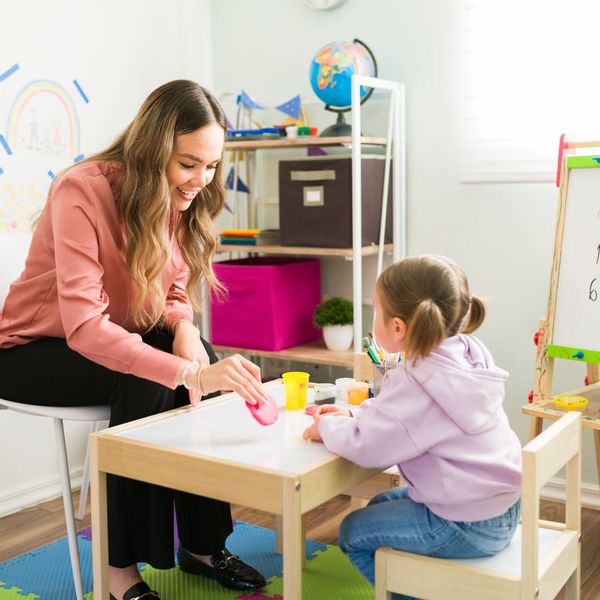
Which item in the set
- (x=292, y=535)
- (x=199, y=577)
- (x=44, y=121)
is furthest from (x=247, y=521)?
(x=44, y=121)

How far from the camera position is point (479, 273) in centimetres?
295

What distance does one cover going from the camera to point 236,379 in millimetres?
1690

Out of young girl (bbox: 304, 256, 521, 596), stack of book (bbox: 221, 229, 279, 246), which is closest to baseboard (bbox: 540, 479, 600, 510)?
stack of book (bbox: 221, 229, 279, 246)

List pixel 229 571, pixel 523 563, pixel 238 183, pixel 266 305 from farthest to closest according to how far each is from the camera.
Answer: pixel 238 183 < pixel 266 305 < pixel 229 571 < pixel 523 563

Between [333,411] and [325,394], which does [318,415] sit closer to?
[333,411]

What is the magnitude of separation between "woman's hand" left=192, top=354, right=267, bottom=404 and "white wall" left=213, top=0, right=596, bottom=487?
140 centimetres

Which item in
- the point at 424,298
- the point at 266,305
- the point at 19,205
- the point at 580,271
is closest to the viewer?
the point at 424,298

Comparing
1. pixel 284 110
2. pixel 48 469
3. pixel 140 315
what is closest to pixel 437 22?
pixel 284 110

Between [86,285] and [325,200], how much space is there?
1.17 m

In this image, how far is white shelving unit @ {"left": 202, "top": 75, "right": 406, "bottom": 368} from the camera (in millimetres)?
2789

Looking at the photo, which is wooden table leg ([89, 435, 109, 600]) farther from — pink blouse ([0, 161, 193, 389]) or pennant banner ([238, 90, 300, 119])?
pennant banner ([238, 90, 300, 119])

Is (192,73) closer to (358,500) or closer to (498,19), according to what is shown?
(498,19)

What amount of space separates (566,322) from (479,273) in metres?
0.59

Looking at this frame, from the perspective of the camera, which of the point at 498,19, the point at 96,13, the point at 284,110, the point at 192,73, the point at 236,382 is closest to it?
the point at 236,382
